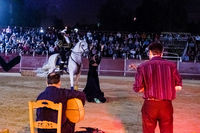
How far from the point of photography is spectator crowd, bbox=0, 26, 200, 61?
3186 centimetres

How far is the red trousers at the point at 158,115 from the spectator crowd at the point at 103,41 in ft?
80.9

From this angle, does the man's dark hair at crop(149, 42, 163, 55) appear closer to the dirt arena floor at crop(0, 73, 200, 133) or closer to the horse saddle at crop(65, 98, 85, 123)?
the horse saddle at crop(65, 98, 85, 123)

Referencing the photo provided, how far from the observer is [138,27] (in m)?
48.6

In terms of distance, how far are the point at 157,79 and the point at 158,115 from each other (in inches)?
20.1

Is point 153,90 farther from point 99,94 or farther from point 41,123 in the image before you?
point 99,94

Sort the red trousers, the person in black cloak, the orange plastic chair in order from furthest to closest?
1. the person in black cloak
2. the red trousers
3. the orange plastic chair

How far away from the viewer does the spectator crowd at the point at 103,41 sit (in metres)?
31.9

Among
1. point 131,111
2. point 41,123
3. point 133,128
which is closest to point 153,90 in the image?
point 41,123

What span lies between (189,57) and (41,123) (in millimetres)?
27421

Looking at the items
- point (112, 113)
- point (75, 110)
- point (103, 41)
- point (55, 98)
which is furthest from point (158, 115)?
point (103, 41)

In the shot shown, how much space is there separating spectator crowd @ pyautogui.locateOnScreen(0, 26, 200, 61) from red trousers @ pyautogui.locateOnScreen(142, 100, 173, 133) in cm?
2464

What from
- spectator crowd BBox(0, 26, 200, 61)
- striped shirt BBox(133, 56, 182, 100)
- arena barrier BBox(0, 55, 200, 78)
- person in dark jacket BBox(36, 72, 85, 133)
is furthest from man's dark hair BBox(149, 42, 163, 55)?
spectator crowd BBox(0, 26, 200, 61)

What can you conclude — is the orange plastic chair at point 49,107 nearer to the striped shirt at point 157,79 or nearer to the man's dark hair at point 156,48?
the striped shirt at point 157,79

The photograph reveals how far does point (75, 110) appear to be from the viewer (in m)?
5.62
